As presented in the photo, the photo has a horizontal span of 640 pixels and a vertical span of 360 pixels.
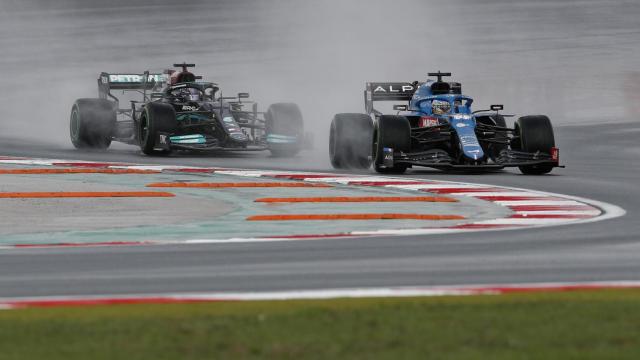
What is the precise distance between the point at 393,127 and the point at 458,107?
128 cm

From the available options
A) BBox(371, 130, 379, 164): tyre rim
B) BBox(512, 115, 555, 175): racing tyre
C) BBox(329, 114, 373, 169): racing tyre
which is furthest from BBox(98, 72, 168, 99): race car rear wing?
BBox(512, 115, 555, 175): racing tyre

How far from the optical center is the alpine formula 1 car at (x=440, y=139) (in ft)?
70.9

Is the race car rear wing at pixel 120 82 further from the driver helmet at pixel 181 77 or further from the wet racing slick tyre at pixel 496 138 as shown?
the wet racing slick tyre at pixel 496 138

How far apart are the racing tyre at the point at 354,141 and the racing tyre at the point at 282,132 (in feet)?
8.78

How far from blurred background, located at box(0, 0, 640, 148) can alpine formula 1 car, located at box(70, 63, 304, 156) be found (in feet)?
4.67

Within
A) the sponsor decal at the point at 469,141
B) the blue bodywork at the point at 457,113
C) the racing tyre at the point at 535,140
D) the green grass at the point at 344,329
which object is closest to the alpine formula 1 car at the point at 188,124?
the blue bodywork at the point at 457,113

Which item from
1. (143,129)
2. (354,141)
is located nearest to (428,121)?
(354,141)

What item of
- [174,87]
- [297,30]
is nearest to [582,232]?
[174,87]

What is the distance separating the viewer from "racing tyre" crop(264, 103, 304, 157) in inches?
1011

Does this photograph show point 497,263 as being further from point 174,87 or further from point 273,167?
point 174,87

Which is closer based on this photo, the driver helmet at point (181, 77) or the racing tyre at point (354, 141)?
the racing tyre at point (354, 141)

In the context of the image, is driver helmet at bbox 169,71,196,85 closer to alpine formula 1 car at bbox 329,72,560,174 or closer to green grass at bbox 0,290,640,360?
alpine formula 1 car at bbox 329,72,560,174

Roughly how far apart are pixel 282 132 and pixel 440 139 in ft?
14.0

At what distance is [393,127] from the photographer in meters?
21.6
